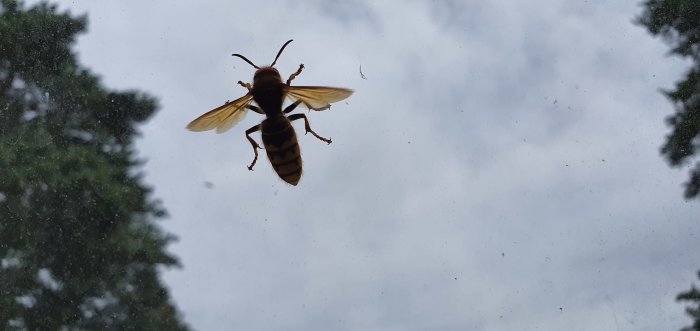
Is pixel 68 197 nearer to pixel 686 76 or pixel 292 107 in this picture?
pixel 292 107

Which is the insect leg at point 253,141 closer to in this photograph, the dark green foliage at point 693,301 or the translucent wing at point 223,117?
the translucent wing at point 223,117

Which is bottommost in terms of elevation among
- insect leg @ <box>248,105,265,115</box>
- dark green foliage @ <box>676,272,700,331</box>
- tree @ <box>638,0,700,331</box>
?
dark green foliage @ <box>676,272,700,331</box>

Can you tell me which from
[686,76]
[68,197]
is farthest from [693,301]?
[68,197]

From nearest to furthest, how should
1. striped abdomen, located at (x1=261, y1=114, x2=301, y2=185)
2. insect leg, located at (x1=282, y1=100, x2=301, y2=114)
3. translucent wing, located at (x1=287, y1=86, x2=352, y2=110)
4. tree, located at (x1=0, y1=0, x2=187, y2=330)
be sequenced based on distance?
striped abdomen, located at (x1=261, y1=114, x2=301, y2=185) < translucent wing, located at (x1=287, y1=86, x2=352, y2=110) < insect leg, located at (x1=282, y1=100, x2=301, y2=114) < tree, located at (x1=0, y1=0, x2=187, y2=330)

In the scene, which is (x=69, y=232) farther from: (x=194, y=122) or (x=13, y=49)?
(x=194, y=122)

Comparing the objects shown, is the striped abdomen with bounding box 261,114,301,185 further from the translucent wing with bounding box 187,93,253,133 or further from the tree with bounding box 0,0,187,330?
the tree with bounding box 0,0,187,330

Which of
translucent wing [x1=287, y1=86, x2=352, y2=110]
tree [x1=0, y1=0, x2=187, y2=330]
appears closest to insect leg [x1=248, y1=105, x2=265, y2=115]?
translucent wing [x1=287, y1=86, x2=352, y2=110]
